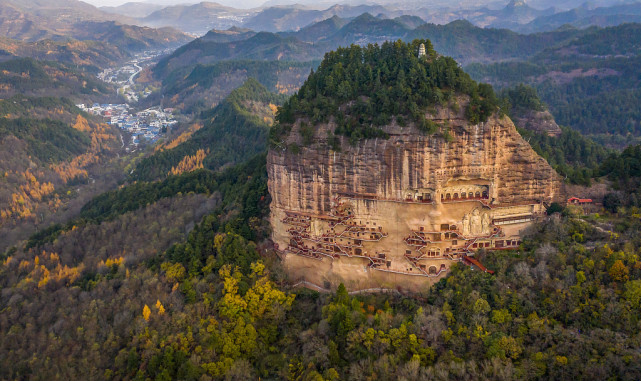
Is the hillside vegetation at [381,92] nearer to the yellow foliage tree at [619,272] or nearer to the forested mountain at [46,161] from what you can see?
the yellow foliage tree at [619,272]

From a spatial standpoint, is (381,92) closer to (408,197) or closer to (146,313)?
(408,197)

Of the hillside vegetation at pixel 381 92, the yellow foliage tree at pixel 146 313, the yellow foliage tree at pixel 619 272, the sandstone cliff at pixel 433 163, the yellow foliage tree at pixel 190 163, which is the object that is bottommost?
the yellow foliage tree at pixel 146 313

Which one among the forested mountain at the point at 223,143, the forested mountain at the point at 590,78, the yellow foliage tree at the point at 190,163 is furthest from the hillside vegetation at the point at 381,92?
the forested mountain at the point at 590,78

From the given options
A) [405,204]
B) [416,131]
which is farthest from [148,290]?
[416,131]

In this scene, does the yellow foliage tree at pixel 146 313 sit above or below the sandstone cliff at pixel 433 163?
below

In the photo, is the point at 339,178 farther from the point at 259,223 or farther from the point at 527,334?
the point at 527,334

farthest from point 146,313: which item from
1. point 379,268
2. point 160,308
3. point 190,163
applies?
point 190,163
